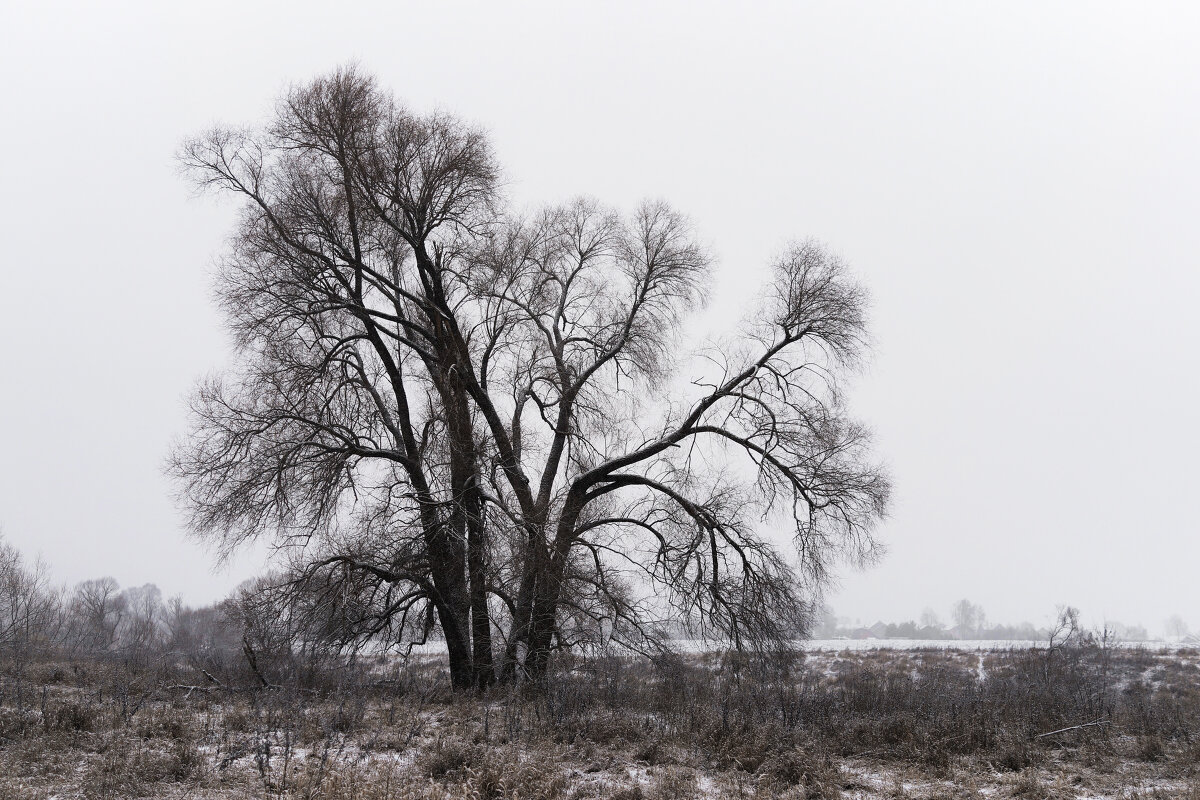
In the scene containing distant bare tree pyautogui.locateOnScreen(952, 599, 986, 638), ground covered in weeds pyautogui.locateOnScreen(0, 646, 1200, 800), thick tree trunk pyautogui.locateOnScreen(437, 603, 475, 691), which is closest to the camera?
ground covered in weeds pyautogui.locateOnScreen(0, 646, 1200, 800)

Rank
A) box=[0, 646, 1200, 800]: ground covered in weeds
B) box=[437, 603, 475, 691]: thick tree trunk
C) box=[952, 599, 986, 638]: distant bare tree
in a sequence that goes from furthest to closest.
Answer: box=[952, 599, 986, 638]: distant bare tree
box=[437, 603, 475, 691]: thick tree trunk
box=[0, 646, 1200, 800]: ground covered in weeds

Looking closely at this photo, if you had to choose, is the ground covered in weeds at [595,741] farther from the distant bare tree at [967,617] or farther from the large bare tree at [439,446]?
the distant bare tree at [967,617]

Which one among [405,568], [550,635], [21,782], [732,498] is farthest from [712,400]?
[21,782]

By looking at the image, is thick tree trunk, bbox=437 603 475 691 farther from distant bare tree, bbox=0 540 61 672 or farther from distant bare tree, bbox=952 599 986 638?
distant bare tree, bbox=952 599 986 638

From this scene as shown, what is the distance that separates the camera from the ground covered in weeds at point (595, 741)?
7918 mm

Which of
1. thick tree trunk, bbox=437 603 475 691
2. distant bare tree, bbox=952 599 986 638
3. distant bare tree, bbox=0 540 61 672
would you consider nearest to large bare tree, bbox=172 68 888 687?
thick tree trunk, bbox=437 603 475 691

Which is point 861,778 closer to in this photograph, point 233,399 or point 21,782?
point 21,782

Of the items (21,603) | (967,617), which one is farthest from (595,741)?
(967,617)

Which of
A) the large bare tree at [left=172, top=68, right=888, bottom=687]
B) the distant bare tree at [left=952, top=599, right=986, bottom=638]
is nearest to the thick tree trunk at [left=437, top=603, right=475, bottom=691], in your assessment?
the large bare tree at [left=172, top=68, right=888, bottom=687]

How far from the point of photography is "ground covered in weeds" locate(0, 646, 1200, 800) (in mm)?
7918

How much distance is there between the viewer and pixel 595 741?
10.7m

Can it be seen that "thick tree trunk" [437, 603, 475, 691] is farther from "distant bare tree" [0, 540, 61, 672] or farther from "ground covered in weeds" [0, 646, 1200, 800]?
"distant bare tree" [0, 540, 61, 672]

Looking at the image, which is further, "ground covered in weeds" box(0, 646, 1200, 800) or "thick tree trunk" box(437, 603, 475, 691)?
"thick tree trunk" box(437, 603, 475, 691)

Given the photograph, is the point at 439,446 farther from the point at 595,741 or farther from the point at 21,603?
the point at 21,603
